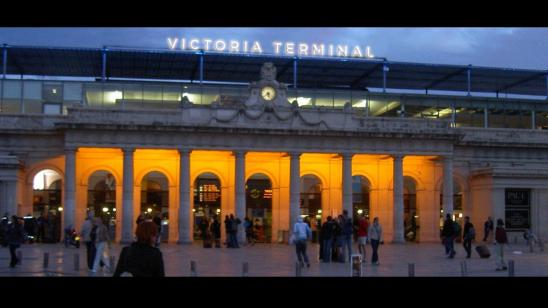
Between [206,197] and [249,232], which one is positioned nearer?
[249,232]

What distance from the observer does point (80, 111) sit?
51188 mm

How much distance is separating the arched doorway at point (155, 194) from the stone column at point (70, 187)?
6.91 m

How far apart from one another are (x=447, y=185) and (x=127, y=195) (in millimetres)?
22307

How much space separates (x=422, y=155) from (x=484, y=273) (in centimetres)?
2900

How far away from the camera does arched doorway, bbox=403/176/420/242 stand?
6006 cm

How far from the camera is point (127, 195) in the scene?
2019 inches

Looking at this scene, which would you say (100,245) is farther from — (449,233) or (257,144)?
(257,144)

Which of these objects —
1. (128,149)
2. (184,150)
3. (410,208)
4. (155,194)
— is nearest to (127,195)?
(128,149)

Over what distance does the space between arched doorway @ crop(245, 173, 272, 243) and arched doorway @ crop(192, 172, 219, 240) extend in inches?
88.4

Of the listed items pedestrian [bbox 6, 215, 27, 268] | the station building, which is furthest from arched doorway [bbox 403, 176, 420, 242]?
pedestrian [bbox 6, 215, 27, 268]

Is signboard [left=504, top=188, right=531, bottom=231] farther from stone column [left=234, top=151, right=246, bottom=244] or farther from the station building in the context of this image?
stone column [left=234, top=151, right=246, bottom=244]

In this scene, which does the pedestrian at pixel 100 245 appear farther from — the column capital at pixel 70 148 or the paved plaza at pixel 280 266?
the column capital at pixel 70 148

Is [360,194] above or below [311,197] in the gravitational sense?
above
